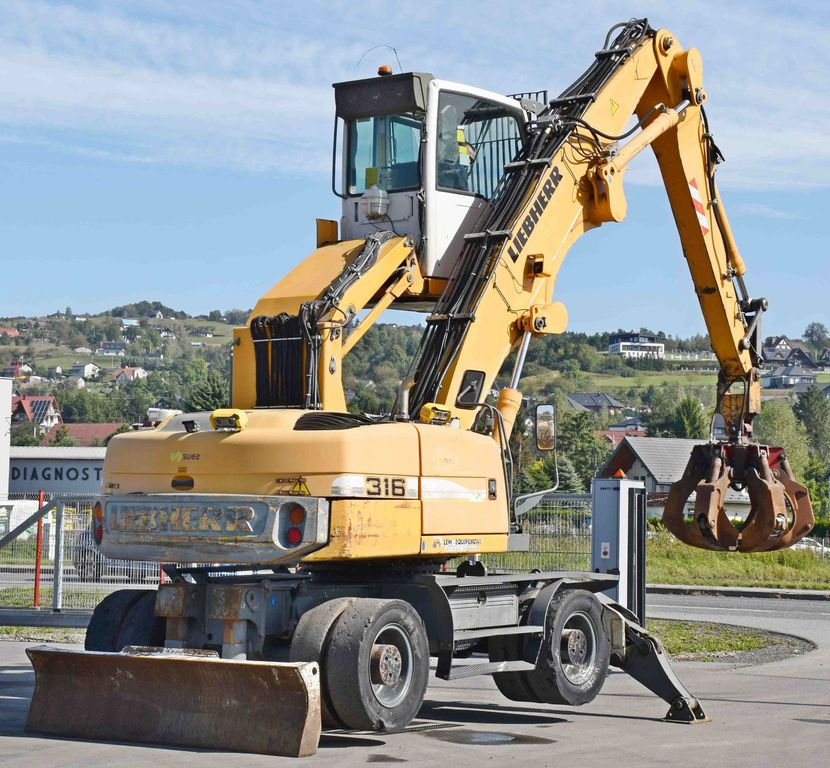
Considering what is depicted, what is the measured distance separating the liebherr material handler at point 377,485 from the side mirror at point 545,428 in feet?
1.25

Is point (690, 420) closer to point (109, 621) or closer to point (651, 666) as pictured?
point (651, 666)

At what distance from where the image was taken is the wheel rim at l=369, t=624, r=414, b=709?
1037cm

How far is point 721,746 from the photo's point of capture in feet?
33.6

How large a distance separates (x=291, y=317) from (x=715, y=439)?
665cm

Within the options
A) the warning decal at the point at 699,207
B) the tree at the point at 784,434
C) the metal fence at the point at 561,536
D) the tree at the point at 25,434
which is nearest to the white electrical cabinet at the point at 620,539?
the metal fence at the point at 561,536

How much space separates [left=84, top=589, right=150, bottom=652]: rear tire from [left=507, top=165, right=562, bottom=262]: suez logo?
434 centimetres

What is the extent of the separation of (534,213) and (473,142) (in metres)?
0.88

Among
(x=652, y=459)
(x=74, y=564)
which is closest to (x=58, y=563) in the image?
(x=74, y=564)

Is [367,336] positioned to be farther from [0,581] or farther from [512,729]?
[0,581]

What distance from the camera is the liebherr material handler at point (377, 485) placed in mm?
10133

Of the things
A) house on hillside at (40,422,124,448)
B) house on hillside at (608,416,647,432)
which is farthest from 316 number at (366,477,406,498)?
house on hillside at (608,416,647,432)

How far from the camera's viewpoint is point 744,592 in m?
29.3

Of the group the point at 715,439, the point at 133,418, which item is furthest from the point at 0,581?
the point at 133,418

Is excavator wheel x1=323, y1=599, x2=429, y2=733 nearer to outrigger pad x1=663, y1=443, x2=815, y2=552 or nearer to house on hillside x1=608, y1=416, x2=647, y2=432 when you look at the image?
outrigger pad x1=663, y1=443, x2=815, y2=552
